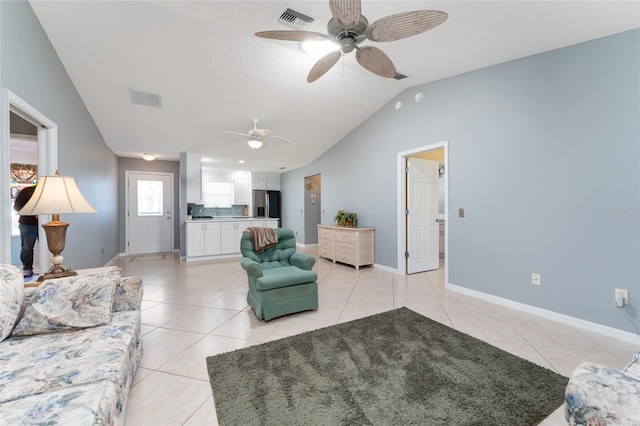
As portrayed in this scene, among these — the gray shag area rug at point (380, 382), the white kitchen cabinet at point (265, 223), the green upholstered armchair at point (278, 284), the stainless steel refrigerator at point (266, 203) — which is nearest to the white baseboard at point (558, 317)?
the gray shag area rug at point (380, 382)

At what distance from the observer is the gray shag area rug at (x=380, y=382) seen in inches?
54.5

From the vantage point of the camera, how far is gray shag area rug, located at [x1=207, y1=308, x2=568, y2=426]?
4.54 feet

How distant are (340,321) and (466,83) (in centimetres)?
335

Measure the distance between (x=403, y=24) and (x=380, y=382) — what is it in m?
2.30

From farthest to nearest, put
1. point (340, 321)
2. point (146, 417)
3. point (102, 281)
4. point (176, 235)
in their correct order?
point (176, 235), point (340, 321), point (102, 281), point (146, 417)

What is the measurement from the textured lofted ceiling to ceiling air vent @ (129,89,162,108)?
0.29 ft

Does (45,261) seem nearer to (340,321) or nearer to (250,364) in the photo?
(250,364)

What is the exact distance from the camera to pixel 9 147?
6.03 ft

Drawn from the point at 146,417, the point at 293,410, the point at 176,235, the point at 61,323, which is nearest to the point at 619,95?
the point at 293,410

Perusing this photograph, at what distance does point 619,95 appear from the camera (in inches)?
87.8

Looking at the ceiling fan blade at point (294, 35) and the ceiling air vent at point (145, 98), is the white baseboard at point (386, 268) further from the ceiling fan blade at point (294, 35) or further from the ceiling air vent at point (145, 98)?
the ceiling air vent at point (145, 98)

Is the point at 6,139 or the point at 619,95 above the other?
the point at 619,95

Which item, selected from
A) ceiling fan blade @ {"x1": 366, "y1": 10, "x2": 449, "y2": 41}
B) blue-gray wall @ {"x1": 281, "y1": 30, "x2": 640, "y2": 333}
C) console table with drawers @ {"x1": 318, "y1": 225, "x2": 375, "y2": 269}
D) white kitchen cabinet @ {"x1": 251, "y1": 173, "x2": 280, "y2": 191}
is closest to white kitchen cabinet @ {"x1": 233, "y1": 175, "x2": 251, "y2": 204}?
white kitchen cabinet @ {"x1": 251, "y1": 173, "x2": 280, "y2": 191}

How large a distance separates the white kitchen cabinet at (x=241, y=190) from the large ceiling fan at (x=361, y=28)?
6183mm
